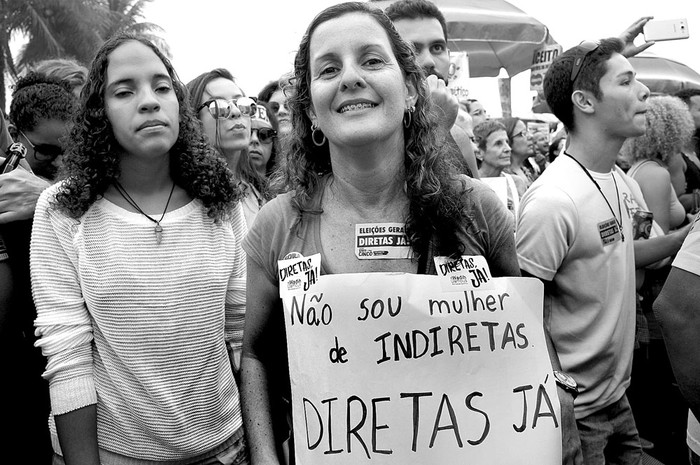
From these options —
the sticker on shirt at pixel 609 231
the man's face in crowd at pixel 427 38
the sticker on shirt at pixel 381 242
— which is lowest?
the sticker on shirt at pixel 609 231

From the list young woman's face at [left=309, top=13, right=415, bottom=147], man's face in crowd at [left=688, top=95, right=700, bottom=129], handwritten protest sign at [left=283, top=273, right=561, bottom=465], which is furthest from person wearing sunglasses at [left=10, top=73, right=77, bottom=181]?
man's face in crowd at [left=688, top=95, right=700, bottom=129]

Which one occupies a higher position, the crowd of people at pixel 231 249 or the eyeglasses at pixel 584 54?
the eyeglasses at pixel 584 54

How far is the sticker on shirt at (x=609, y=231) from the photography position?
2.68m

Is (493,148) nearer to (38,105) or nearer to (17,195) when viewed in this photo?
(38,105)

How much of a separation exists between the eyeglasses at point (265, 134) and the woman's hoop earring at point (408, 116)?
1979 millimetres

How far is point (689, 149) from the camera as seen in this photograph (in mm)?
5730

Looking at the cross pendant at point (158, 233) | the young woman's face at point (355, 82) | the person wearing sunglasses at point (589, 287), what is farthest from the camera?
the person wearing sunglasses at point (589, 287)

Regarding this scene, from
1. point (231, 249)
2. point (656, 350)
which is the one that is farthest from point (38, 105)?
point (656, 350)

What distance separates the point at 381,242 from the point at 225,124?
5.96 feet

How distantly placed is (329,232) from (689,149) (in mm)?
5266

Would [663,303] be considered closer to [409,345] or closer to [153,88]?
[409,345]

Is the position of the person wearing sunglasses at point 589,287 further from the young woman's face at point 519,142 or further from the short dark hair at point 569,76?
the young woman's face at point 519,142

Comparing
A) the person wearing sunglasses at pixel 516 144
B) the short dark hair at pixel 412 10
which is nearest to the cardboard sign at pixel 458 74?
the short dark hair at pixel 412 10

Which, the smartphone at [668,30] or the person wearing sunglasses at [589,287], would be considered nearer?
the person wearing sunglasses at [589,287]
